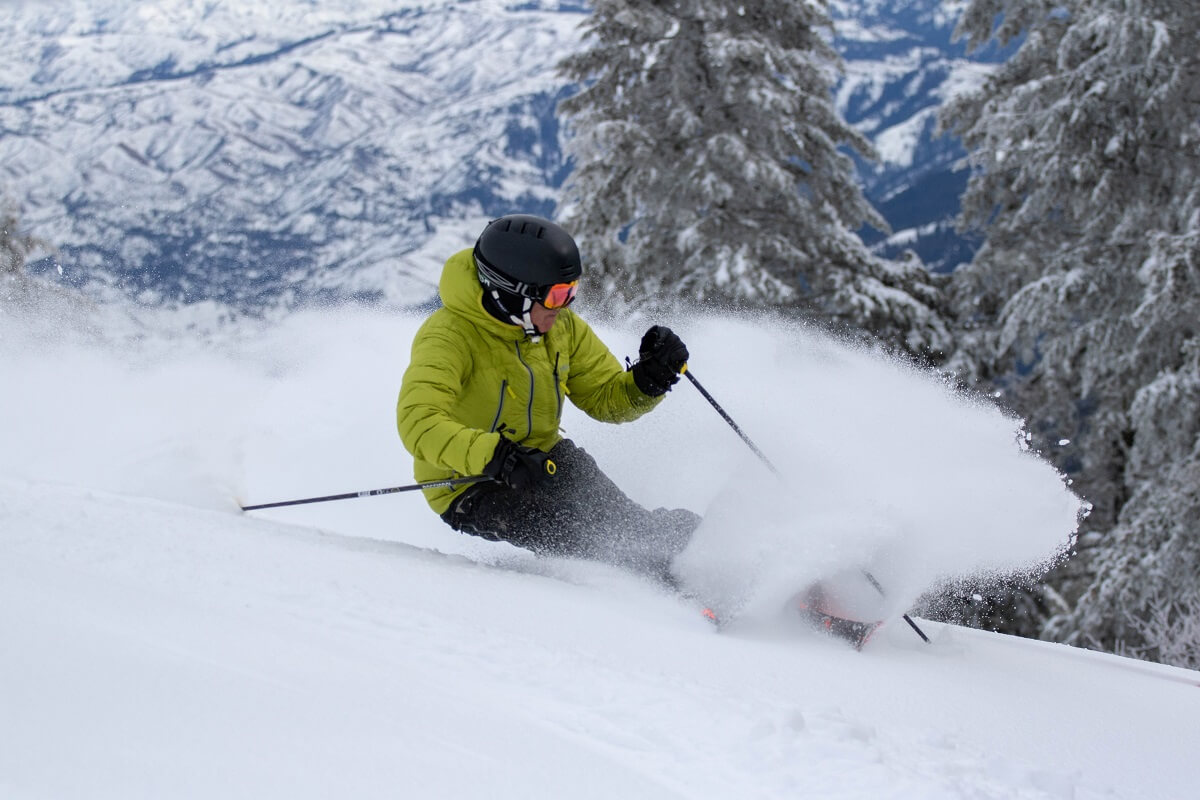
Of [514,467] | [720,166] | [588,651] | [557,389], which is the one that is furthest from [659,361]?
[720,166]

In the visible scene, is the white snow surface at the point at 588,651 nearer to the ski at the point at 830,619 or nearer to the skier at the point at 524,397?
the ski at the point at 830,619

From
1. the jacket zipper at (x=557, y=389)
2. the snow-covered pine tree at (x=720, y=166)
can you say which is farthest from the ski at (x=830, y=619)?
the snow-covered pine tree at (x=720, y=166)

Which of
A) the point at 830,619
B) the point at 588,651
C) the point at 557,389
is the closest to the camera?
the point at 588,651

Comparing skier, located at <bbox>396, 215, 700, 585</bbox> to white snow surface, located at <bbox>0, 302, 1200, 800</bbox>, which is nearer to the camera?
white snow surface, located at <bbox>0, 302, 1200, 800</bbox>

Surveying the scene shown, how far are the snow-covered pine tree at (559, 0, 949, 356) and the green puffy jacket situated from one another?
254 inches

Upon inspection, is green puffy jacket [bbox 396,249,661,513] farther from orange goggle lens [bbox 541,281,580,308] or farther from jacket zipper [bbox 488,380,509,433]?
orange goggle lens [bbox 541,281,580,308]

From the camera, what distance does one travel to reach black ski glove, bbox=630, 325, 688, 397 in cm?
496

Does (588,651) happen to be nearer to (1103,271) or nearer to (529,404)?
(529,404)

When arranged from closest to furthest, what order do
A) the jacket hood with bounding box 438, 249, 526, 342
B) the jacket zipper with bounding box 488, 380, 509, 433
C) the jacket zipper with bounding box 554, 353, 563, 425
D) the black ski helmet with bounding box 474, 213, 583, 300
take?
the black ski helmet with bounding box 474, 213, 583, 300 < the jacket hood with bounding box 438, 249, 526, 342 < the jacket zipper with bounding box 488, 380, 509, 433 < the jacket zipper with bounding box 554, 353, 563, 425

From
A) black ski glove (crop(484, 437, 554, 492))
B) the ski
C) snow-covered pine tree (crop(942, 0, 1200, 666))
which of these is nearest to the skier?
black ski glove (crop(484, 437, 554, 492))

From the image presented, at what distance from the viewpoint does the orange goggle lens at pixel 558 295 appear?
443 centimetres

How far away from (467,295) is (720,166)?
8.59 m

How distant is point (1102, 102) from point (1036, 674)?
32.3 ft

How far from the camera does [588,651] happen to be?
9.98 ft
